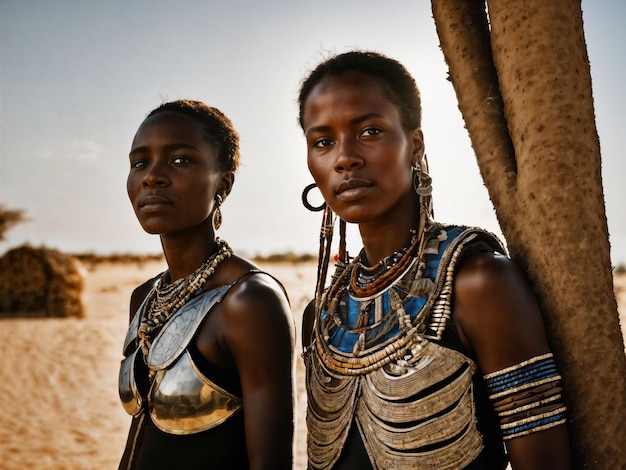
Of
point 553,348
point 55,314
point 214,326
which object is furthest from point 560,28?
point 55,314

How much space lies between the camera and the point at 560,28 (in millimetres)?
1996

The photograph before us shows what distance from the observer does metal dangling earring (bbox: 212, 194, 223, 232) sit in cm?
282

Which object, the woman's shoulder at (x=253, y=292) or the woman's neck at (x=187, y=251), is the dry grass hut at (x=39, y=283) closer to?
the woman's neck at (x=187, y=251)

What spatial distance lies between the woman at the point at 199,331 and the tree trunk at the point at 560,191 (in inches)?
38.5

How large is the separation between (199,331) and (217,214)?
61 cm

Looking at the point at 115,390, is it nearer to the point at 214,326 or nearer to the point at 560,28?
the point at 214,326

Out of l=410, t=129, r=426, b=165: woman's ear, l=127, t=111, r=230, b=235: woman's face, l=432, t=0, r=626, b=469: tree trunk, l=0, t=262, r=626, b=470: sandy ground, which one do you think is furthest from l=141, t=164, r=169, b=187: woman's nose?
l=432, t=0, r=626, b=469: tree trunk

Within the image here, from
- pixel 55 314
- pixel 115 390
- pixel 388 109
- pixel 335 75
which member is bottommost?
pixel 115 390

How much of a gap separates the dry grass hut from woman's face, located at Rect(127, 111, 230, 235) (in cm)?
1473

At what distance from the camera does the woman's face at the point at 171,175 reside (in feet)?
8.54

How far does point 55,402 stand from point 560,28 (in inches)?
392

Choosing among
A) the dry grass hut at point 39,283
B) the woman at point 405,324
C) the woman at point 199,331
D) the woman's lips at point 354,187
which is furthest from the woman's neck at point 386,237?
the dry grass hut at point 39,283

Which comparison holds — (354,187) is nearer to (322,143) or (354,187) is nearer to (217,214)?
(322,143)

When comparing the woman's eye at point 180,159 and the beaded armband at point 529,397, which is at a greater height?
the woman's eye at point 180,159
